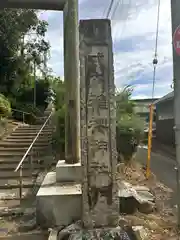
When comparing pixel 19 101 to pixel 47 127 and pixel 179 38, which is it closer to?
pixel 47 127

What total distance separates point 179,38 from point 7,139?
8018mm

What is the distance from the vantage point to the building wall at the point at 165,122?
1795 cm

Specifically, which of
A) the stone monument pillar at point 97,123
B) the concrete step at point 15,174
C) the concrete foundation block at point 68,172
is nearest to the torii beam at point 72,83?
the concrete foundation block at point 68,172

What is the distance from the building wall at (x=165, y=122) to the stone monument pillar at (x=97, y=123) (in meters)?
14.5

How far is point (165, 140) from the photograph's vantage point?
19.3m

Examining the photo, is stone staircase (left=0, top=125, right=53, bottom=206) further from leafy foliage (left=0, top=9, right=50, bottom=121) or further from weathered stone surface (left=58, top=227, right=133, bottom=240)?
leafy foliage (left=0, top=9, right=50, bottom=121)

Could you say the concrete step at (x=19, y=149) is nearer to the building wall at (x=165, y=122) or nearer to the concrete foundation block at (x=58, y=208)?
the concrete foundation block at (x=58, y=208)

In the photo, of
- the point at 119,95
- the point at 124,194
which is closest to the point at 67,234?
the point at 124,194

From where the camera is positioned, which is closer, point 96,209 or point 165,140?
point 96,209

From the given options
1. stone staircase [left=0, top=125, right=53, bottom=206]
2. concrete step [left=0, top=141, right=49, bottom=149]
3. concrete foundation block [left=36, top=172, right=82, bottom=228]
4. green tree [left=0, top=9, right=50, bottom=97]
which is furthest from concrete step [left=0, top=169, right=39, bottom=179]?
green tree [left=0, top=9, right=50, bottom=97]

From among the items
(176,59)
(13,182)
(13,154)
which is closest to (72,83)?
(176,59)

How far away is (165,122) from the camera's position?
64.2 ft

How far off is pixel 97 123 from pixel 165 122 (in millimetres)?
16903

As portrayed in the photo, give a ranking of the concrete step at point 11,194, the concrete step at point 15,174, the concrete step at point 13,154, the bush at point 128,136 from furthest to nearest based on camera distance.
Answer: the concrete step at point 13,154 < the bush at point 128,136 < the concrete step at point 15,174 < the concrete step at point 11,194
